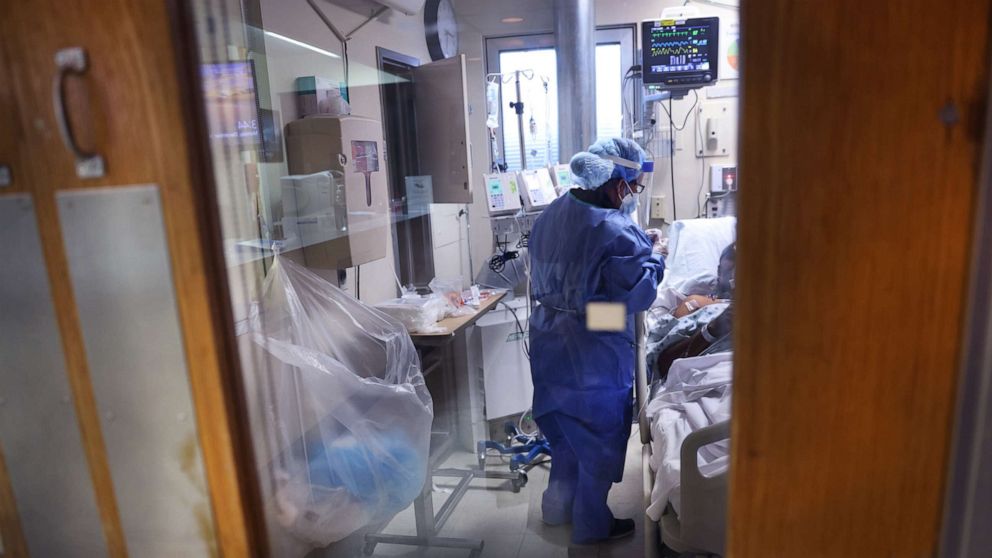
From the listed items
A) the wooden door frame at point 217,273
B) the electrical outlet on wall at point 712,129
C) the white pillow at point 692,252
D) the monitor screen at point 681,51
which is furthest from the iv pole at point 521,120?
the wooden door frame at point 217,273

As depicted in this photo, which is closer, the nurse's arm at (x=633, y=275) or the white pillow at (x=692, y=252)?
the nurse's arm at (x=633, y=275)

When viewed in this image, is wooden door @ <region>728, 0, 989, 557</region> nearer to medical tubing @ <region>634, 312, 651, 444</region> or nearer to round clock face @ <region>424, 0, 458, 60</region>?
medical tubing @ <region>634, 312, 651, 444</region>

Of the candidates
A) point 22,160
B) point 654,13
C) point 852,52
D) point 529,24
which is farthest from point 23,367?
point 654,13

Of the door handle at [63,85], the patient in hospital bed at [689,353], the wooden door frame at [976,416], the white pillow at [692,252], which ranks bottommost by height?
the patient in hospital bed at [689,353]

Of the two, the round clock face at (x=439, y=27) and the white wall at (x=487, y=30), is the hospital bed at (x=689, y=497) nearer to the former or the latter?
the white wall at (x=487, y=30)

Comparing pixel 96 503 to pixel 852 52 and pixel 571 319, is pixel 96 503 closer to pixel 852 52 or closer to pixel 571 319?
pixel 852 52

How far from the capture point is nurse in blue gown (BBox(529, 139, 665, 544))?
7.35ft

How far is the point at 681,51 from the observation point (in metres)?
3.12

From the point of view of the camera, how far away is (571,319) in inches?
90.7

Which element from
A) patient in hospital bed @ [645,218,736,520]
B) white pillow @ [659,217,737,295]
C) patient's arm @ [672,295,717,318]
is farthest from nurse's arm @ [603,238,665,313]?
white pillow @ [659,217,737,295]

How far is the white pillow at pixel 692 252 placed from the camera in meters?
3.20

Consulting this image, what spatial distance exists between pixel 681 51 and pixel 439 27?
136cm

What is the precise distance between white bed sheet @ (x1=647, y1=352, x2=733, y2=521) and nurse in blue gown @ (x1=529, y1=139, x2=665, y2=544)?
0.84ft

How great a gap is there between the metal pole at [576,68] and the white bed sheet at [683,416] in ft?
5.12
